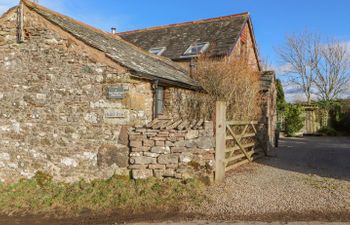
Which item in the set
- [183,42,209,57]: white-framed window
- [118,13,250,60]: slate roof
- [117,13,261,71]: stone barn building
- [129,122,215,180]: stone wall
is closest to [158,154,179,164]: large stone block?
[129,122,215,180]: stone wall

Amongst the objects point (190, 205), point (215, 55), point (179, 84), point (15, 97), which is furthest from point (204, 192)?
point (215, 55)

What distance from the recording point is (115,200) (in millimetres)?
6258

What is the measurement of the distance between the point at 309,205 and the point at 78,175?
5355 millimetres

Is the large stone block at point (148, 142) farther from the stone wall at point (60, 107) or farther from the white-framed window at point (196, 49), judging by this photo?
the white-framed window at point (196, 49)

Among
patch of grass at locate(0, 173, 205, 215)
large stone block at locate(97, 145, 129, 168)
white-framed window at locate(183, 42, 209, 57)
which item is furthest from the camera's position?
white-framed window at locate(183, 42, 209, 57)

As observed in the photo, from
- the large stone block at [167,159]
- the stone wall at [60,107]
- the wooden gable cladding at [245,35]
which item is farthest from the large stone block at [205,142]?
the wooden gable cladding at [245,35]

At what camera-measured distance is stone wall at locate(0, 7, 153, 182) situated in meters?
7.23

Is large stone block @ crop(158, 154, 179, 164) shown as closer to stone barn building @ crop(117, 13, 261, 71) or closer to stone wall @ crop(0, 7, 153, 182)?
stone wall @ crop(0, 7, 153, 182)

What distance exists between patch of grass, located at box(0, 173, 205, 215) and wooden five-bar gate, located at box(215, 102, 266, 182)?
1040 millimetres

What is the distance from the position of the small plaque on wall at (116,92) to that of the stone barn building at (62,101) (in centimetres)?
2

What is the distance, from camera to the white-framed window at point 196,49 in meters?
15.4

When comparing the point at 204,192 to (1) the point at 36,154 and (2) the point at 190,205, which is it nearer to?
(2) the point at 190,205

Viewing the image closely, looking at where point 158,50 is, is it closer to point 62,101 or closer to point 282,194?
point 62,101

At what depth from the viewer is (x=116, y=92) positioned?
723 centimetres
